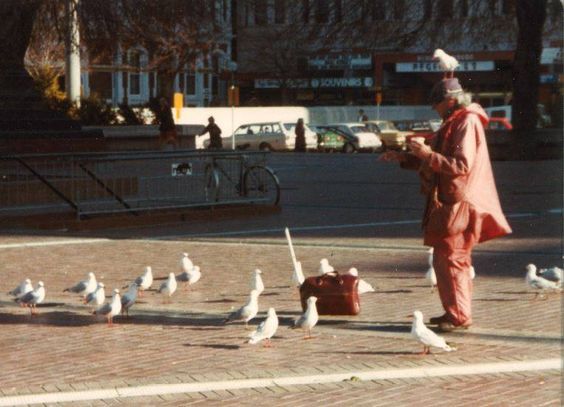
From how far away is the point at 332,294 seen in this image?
1021cm

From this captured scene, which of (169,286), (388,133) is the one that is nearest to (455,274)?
(169,286)

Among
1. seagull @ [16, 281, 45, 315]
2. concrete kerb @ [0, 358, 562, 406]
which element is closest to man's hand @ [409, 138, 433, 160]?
concrete kerb @ [0, 358, 562, 406]

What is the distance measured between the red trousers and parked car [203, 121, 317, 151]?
47954 mm

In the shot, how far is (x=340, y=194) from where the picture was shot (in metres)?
25.9

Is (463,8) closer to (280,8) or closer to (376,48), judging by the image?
(376,48)

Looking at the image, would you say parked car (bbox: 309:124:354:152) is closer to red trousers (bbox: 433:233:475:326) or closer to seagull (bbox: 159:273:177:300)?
seagull (bbox: 159:273:177:300)

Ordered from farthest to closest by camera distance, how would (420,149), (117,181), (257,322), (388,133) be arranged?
(388,133)
(117,181)
(257,322)
(420,149)

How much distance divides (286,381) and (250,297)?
74.3 inches

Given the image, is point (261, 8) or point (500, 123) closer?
point (261, 8)

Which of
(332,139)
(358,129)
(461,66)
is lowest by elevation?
(332,139)

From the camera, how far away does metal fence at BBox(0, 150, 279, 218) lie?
729 inches

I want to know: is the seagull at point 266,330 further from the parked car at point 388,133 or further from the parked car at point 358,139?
the parked car at point 388,133

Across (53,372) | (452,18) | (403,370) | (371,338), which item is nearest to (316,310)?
(371,338)

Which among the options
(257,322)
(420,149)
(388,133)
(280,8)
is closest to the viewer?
(420,149)
